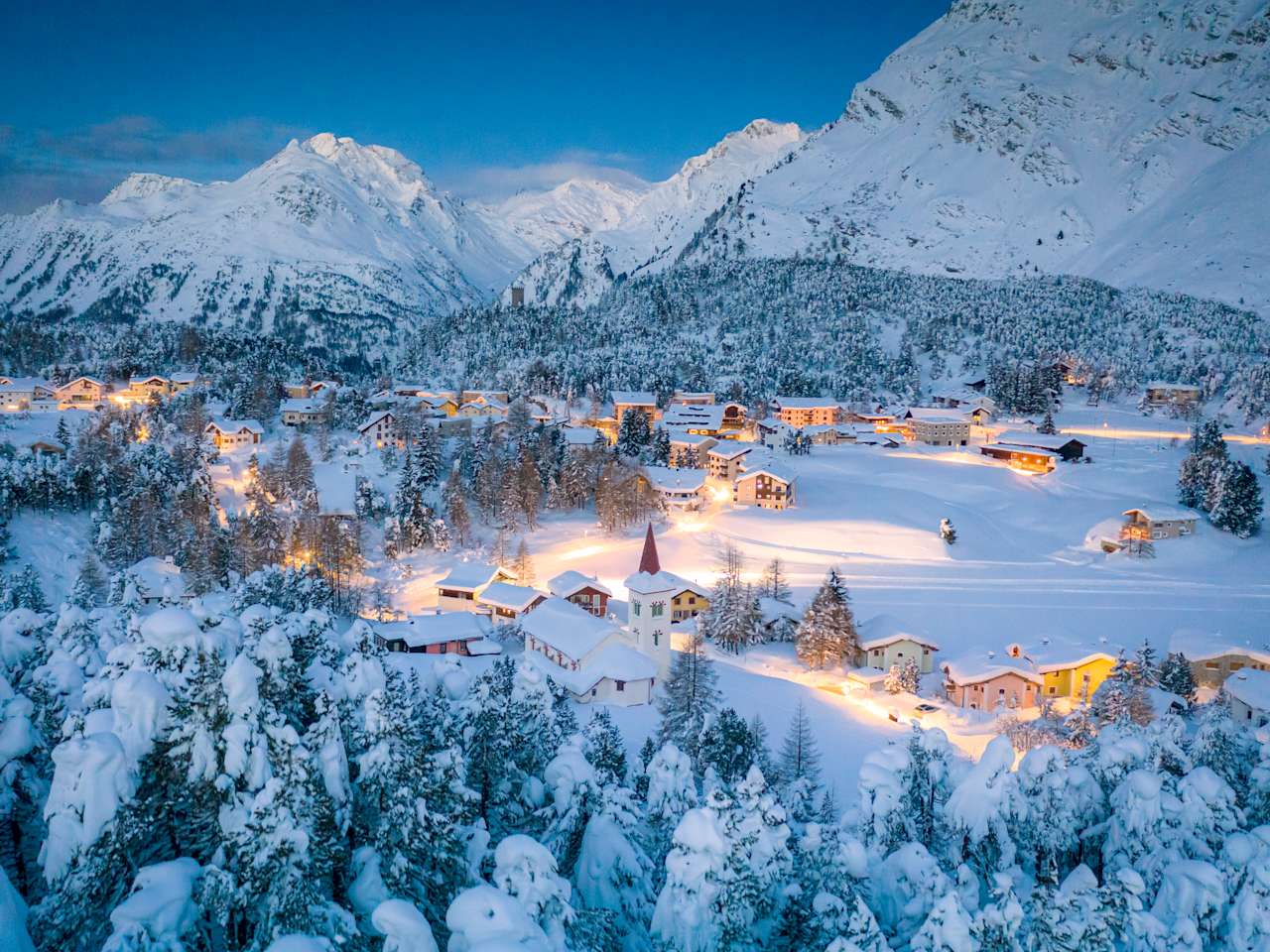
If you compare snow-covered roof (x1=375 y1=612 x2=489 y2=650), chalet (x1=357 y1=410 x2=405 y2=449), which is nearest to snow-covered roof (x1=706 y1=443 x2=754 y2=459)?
chalet (x1=357 y1=410 x2=405 y2=449)

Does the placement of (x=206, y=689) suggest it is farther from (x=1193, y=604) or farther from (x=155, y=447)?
(x=155, y=447)

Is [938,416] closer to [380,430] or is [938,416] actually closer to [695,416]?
[695,416]

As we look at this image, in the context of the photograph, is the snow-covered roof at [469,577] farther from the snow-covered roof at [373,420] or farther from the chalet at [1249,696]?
the chalet at [1249,696]

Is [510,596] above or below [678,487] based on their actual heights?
below

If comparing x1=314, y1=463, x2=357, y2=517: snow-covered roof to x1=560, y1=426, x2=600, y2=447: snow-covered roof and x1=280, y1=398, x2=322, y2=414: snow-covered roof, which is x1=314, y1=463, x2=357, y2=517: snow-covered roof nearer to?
x1=280, y1=398, x2=322, y2=414: snow-covered roof

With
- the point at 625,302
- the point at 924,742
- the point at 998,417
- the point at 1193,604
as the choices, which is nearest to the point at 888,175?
the point at 625,302

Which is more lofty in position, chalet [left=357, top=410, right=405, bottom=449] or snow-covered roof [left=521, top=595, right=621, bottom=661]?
chalet [left=357, top=410, right=405, bottom=449]

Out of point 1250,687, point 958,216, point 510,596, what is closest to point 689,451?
point 510,596

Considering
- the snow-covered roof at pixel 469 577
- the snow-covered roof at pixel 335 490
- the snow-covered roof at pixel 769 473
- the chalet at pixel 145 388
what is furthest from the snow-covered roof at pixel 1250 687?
the chalet at pixel 145 388
